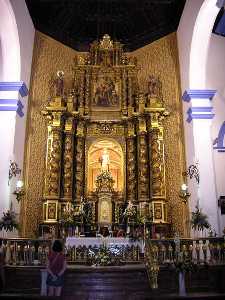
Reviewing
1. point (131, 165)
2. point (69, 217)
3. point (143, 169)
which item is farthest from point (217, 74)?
point (69, 217)

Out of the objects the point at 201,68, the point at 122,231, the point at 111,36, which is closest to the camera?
the point at 122,231

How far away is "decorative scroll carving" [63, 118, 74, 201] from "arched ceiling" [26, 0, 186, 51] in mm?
3449

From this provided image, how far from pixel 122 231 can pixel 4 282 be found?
4.34 metres

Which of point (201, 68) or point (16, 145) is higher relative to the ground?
point (201, 68)

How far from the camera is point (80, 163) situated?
12016 millimetres

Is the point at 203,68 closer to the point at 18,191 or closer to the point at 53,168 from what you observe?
the point at 53,168

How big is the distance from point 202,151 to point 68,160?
4.21 meters

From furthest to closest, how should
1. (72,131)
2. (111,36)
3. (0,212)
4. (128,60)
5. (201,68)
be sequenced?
(111,36)
(128,60)
(72,131)
(201,68)
(0,212)

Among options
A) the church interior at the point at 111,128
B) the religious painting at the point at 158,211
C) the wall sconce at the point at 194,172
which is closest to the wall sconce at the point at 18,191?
the church interior at the point at 111,128

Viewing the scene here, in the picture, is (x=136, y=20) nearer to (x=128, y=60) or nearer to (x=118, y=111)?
(x=128, y=60)

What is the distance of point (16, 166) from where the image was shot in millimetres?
10500

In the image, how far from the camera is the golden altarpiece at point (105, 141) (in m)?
11.5

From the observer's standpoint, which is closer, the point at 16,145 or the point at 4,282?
the point at 4,282

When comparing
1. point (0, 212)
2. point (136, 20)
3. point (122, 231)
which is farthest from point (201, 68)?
point (0, 212)
